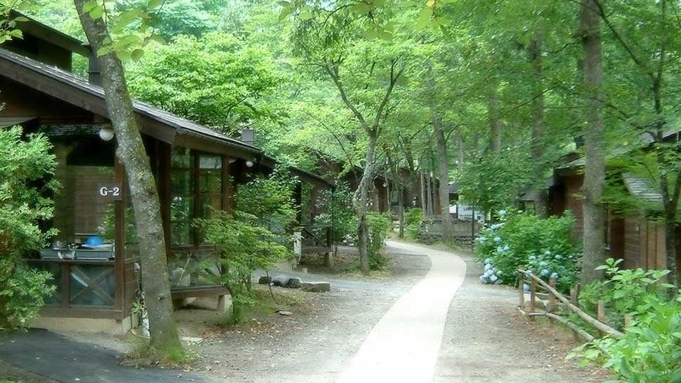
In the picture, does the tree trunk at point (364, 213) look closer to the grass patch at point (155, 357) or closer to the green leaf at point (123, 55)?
the grass patch at point (155, 357)

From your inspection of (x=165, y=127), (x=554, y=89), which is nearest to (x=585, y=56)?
(x=554, y=89)

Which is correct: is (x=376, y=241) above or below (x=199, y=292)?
above

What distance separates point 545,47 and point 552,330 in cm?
608

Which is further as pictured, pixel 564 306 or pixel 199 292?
pixel 199 292

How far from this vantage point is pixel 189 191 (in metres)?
14.2

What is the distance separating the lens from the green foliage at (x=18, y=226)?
8.13 meters

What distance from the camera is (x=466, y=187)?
3050 cm

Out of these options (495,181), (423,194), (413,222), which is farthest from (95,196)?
(423,194)

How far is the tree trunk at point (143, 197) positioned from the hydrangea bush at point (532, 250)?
12577 millimetres

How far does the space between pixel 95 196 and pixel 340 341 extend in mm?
4644

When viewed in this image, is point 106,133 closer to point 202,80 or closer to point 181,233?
A: point 181,233

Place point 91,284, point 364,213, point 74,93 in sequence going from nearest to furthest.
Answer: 1. point 74,93
2. point 91,284
3. point 364,213

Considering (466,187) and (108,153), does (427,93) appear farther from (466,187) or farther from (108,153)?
(466,187)

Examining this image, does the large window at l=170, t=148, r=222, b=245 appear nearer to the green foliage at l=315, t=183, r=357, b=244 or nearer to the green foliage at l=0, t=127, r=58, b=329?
the green foliage at l=0, t=127, r=58, b=329
